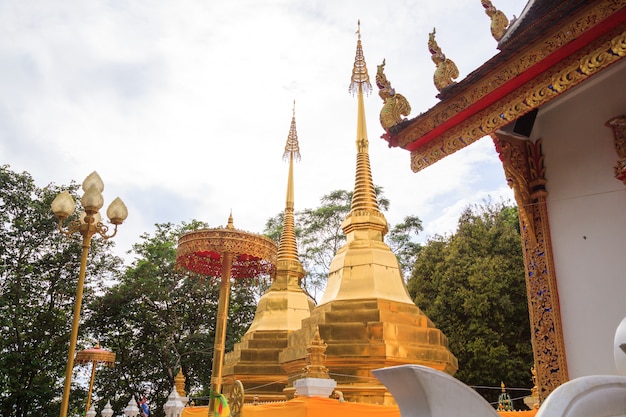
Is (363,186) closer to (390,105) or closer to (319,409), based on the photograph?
(319,409)

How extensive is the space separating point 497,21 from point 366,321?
6.46 metres

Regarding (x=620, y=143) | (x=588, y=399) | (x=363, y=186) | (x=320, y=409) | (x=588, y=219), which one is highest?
(x=363, y=186)

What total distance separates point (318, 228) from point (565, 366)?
2109cm

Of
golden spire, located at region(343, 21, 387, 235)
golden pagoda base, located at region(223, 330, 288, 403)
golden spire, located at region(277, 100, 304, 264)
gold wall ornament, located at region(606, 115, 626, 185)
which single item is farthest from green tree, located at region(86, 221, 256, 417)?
gold wall ornament, located at region(606, 115, 626, 185)

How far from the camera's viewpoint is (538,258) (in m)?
6.30

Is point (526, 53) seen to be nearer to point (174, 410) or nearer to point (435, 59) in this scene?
point (435, 59)

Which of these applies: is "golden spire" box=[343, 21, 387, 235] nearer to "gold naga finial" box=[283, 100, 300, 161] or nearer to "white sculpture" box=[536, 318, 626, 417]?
"gold naga finial" box=[283, 100, 300, 161]

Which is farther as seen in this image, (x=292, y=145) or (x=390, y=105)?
(x=292, y=145)

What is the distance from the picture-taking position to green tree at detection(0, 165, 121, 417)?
18484 millimetres

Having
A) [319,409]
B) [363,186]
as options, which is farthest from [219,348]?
[363,186]

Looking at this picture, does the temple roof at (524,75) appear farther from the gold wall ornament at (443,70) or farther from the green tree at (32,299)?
the green tree at (32,299)

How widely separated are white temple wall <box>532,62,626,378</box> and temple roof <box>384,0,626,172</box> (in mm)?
1299

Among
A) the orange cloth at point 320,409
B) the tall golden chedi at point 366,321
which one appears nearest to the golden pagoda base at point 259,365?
the tall golden chedi at point 366,321

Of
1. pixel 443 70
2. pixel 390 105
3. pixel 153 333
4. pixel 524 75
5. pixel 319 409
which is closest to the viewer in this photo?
pixel 524 75
